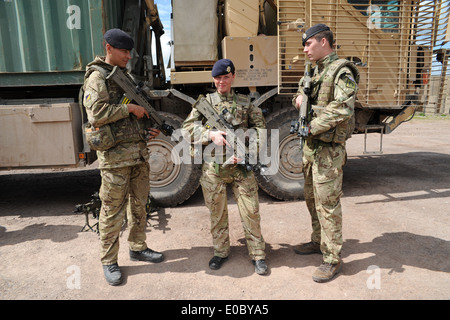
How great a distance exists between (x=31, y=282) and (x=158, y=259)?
1.07 m

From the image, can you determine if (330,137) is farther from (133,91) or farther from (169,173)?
(169,173)

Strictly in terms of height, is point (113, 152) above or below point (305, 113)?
below

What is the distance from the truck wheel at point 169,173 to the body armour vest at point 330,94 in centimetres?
212

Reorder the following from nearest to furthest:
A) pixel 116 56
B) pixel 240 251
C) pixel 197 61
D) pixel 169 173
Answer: pixel 116 56
pixel 240 251
pixel 197 61
pixel 169 173

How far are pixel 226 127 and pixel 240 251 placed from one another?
4.20ft

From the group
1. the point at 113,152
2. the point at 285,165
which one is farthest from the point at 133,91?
the point at 285,165

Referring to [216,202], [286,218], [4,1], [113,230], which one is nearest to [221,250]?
[216,202]

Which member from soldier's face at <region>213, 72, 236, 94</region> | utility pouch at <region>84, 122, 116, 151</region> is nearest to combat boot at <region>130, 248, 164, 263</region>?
utility pouch at <region>84, 122, 116, 151</region>

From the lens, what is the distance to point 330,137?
2.56 m

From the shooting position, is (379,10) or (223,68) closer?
(223,68)

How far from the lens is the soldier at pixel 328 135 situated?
97.3 inches

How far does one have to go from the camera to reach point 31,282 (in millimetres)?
2654

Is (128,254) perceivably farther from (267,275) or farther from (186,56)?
(186,56)

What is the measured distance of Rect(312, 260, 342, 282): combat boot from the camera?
2.51 meters
